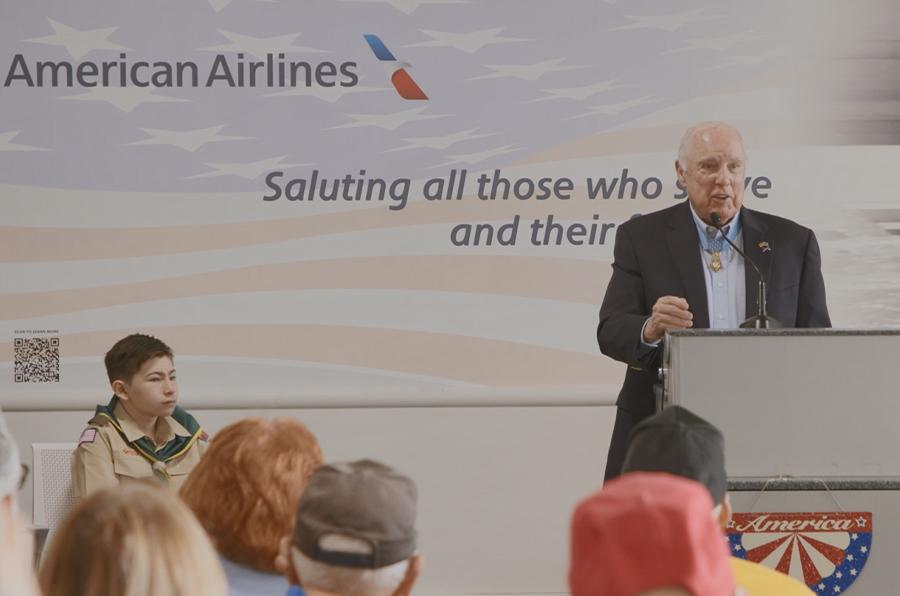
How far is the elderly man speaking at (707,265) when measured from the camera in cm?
381

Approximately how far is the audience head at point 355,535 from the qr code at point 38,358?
3710 mm

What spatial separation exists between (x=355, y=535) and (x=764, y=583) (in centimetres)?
83

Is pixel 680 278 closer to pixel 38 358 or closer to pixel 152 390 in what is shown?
pixel 152 390

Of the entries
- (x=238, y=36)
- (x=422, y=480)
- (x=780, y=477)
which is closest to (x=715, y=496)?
(x=780, y=477)

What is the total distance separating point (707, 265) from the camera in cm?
389

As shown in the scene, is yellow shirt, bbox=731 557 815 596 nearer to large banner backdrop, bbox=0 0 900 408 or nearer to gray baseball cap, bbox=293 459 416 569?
gray baseball cap, bbox=293 459 416 569

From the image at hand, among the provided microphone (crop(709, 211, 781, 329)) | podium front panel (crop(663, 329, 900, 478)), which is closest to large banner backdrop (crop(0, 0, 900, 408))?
microphone (crop(709, 211, 781, 329))

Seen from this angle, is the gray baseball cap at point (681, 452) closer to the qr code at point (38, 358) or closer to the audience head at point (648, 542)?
the audience head at point (648, 542)

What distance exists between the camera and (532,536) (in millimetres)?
5496

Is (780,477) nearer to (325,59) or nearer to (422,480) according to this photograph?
(422,480)

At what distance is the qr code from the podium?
289cm

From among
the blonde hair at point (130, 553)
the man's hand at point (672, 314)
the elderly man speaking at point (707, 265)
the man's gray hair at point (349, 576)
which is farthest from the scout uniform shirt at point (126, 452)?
the blonde hair at point (130, 553)

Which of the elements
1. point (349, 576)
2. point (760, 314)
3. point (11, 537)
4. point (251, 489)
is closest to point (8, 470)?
point (11, 537)

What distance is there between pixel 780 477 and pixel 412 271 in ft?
8.11
